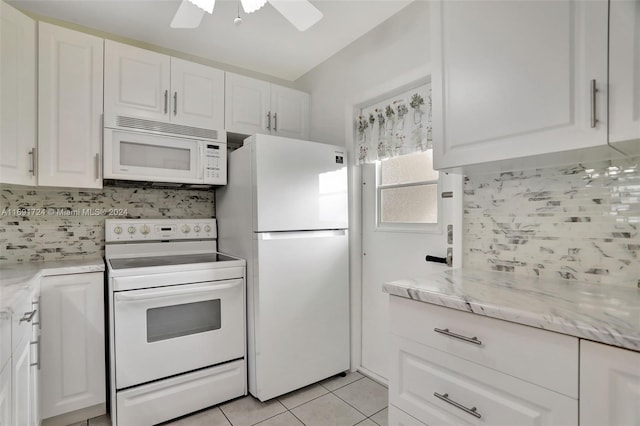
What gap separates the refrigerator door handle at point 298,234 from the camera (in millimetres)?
2052

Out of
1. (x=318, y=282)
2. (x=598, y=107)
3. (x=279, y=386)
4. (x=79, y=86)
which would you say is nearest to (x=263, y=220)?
(x=318, y=282)

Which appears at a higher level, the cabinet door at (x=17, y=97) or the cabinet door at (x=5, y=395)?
the cabinet door at (x=17, y=97)

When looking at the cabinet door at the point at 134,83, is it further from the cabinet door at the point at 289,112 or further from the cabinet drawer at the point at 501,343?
the cabinet drawer at the point at 501,343

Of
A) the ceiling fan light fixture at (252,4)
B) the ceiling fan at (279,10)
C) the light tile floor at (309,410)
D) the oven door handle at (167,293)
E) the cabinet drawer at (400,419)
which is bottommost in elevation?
the light tile floor at (309,410)

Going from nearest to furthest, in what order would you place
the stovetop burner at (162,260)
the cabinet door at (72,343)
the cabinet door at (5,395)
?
the cabinet door at (5,395) < the cabinet door at (72,343) < the stovetop burner at (162,260)

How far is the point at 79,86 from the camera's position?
1.94 meters

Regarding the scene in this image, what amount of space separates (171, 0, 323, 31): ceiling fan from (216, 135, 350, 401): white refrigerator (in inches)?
27.1

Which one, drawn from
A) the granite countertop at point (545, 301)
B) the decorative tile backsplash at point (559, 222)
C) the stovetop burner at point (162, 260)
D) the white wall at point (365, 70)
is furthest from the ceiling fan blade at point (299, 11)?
the stovetop burner at point (162, 260)

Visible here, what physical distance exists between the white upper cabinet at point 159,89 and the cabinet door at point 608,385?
232cm

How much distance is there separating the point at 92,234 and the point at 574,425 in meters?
2.66

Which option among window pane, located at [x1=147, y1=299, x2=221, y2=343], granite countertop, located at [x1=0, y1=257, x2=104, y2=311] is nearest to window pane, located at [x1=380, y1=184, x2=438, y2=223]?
window pane, located at [x1=147, y1=299, x2=221, y2=343]

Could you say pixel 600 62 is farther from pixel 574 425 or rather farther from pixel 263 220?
pixel 263 220

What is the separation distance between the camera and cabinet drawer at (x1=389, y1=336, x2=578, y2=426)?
0.88 m

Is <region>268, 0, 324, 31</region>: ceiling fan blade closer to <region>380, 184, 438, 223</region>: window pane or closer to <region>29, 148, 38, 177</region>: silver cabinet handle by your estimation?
<region>380, 184, 438, 223</region>: window pane
